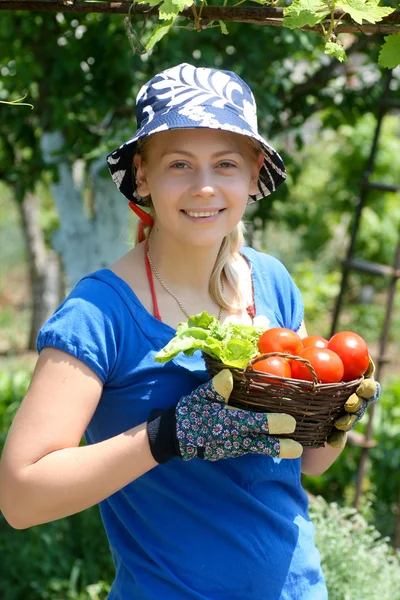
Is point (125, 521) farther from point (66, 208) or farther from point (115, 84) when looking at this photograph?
point (66, 208)

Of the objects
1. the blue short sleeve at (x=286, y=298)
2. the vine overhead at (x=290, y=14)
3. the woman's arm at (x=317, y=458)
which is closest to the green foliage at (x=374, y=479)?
the woman's arm at (x=317, y=458)

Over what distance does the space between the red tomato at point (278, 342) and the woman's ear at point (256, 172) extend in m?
0.44

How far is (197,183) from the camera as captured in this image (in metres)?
1.83

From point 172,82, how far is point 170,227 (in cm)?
33

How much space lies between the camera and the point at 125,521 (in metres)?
1.89

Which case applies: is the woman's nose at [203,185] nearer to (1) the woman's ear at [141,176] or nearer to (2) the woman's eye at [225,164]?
(2) the woman's eye at [225,164]

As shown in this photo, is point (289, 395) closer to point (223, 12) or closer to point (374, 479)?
point (223, 12)

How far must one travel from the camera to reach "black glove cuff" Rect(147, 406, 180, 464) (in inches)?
65.7

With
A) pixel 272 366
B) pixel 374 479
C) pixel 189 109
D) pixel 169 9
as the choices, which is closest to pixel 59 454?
pixel 272 366

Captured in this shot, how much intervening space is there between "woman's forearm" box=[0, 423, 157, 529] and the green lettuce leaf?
17 cm

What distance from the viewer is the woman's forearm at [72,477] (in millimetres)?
1636

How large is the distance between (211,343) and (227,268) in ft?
1.38

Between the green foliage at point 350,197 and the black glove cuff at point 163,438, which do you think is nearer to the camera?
the black glove cuff at point 163,438

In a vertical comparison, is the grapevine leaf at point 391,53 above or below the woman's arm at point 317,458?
above
